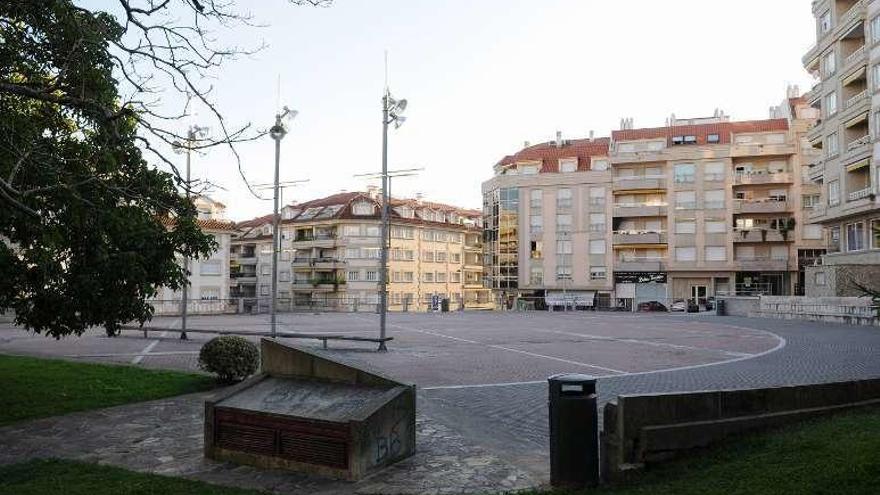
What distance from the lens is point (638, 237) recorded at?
66.4 m

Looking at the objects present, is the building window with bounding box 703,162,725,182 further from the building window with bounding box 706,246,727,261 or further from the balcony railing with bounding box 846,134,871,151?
the balcony railing with bounding box 846,134,871,151

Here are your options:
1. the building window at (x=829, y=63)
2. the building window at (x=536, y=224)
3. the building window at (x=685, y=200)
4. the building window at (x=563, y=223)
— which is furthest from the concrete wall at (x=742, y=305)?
the building window at (x=536, y=224)

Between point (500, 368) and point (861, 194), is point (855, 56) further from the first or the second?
point (500, 368)

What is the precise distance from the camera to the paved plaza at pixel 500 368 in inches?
289

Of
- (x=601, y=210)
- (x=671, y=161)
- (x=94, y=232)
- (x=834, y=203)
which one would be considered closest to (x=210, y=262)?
(x=601, y=210)

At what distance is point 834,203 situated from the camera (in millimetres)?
41312

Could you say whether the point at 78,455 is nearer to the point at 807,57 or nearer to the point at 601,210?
the point at 807,57

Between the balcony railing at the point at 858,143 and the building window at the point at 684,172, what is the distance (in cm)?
2458

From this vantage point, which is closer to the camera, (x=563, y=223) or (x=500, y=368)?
(x=500, y=368)

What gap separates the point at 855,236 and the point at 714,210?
24.8 metres

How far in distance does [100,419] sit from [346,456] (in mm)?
5338

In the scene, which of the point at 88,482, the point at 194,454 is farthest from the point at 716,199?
the point at 88,482

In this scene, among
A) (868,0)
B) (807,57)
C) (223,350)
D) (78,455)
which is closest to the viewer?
(78,455)

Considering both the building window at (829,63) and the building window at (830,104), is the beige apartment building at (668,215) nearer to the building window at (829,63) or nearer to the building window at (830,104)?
the building window at (830,104)
